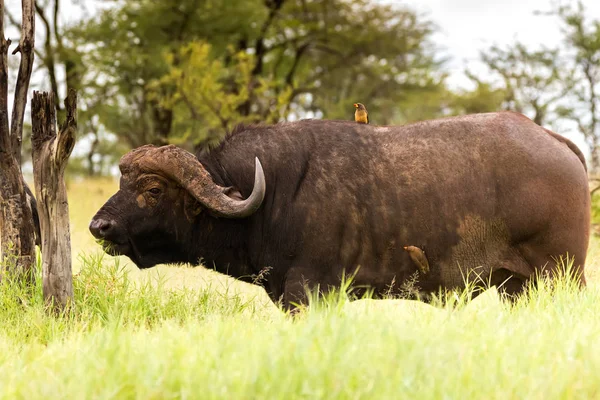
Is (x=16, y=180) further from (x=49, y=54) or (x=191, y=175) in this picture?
(x=49, y=54)

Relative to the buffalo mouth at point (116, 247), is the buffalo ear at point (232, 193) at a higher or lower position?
higher

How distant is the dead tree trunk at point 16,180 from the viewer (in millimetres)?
7191

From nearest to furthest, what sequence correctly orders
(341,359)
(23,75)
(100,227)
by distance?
(341,359)
(100,227)
(23,75)

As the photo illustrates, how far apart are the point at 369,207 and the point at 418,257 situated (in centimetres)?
58

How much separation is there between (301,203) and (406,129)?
1175 millimetres

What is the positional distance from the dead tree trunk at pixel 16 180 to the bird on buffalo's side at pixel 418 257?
3.38m

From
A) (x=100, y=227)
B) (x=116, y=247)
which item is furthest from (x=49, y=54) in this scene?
(x=100, y=227)

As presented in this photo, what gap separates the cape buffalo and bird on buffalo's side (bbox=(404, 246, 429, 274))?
7 cm

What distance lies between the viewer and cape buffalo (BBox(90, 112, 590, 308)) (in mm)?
6566

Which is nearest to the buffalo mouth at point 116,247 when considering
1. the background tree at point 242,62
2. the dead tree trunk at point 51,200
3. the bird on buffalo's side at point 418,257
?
the dead tree trunk at point 51,200

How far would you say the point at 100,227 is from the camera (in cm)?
657

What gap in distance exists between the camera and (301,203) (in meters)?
6.57

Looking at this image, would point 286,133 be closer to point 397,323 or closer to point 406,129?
point 406,129

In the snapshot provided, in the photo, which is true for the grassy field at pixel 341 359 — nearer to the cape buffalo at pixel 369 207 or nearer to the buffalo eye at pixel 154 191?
the cape buffalo at pixel 369 207
